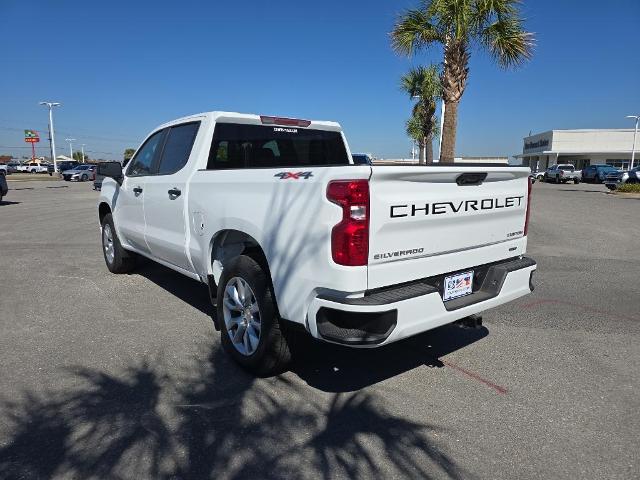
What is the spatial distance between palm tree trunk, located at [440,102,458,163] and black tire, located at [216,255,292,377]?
37.6ft

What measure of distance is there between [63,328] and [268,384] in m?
2.33

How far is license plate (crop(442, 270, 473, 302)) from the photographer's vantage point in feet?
11.0

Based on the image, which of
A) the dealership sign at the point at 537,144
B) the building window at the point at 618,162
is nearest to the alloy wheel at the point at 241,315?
the building window at the point at 618,162

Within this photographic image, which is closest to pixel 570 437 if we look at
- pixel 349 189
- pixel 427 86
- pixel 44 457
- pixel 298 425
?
pixel 298 425

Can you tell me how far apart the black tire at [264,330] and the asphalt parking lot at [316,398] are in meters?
0.13

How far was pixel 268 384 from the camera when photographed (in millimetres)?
3564

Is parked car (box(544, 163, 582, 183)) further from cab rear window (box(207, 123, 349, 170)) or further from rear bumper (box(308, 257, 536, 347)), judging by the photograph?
rear bumper (box(308, 257, 536, 347))

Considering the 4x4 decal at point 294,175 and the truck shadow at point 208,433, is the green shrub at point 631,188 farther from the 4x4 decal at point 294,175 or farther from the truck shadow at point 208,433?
the 4x4 decal at point 294,175

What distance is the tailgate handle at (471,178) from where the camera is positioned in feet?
10.9

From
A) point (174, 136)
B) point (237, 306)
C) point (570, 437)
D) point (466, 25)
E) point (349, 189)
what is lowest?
point (570, 437)

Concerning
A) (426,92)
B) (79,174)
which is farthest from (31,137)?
(426,92)

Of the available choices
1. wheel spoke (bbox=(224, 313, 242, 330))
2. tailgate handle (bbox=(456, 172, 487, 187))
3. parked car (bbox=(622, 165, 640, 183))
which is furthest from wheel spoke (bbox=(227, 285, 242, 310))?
parked car (bbox=(622, 165, 640, 183))

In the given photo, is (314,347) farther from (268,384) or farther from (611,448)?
(611,448)

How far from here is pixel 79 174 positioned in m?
41.4
